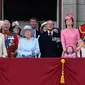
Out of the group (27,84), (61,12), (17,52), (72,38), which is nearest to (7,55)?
(17,52)

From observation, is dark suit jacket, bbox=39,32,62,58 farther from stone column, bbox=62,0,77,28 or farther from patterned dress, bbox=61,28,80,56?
stone column, bbox=62,0,77,28

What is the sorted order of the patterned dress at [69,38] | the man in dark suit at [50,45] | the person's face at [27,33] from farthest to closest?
1. the man in dark suit at [50,45]
2. the patterned dress at [69,38]
3. the person's face at [27,33]

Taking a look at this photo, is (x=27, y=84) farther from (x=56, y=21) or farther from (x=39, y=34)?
(x=56, y=21)

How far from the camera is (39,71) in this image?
29.0ft

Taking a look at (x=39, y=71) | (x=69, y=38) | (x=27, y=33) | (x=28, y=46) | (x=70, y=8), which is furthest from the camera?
(x=70, y=8)

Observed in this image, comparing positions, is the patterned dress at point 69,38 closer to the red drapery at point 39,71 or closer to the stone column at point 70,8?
the red drapery at point 39,71

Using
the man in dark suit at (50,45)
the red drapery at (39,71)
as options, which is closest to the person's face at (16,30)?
the man in dark suit at (50,45)

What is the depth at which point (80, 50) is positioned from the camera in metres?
9.63

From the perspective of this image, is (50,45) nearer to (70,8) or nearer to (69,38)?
(69,38)

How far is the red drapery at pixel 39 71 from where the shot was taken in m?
8.81

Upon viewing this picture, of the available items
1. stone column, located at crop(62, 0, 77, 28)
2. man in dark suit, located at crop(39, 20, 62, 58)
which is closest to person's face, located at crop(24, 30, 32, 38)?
man in dark suit, located at crop(39, 20, 62, 58)

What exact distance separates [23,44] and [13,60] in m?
0.65

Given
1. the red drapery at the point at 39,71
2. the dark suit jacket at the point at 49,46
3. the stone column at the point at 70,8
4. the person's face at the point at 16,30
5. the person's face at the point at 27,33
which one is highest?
the stone column at the point at 70,8

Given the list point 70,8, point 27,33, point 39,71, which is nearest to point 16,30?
point 27,33
